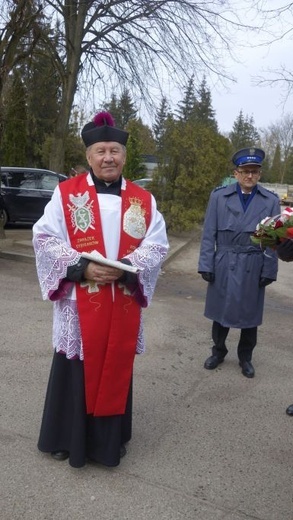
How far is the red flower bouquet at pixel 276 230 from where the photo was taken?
283cm

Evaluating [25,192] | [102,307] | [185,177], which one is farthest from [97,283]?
[25,192]

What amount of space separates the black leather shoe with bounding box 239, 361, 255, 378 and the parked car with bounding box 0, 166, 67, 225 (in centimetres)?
911

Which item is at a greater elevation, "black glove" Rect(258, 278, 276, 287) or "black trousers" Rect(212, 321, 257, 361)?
"black glove" Rect(258, 278, 276, 287)

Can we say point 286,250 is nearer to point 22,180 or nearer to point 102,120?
point 102,120

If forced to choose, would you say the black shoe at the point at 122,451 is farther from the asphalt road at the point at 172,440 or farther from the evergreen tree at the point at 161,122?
the evergreen tree at the point at 161,122

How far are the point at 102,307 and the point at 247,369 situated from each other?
221cm

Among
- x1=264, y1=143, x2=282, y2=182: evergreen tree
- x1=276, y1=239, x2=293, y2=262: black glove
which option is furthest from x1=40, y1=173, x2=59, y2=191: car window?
x1=264, y1=143, x2=282, y2=182: evergreen tree

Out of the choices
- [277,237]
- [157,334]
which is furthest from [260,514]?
[157,334]

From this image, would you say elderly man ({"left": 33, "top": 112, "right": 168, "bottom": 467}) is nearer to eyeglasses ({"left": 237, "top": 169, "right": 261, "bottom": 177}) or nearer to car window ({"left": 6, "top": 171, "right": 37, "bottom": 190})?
eyeglasses ({"left": 237, "top": 169, "right": 261, "bottom": 177})

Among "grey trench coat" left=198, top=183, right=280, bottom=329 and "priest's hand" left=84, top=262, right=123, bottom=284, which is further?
"grey trench coat" left=198, top=183, right=280, bottom=329

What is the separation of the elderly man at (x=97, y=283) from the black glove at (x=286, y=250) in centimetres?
68

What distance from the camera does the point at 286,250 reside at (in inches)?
113

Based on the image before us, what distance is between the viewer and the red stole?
2672 mm

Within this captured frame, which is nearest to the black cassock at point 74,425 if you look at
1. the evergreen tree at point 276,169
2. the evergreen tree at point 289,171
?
the evergreen tree at point 289,171
